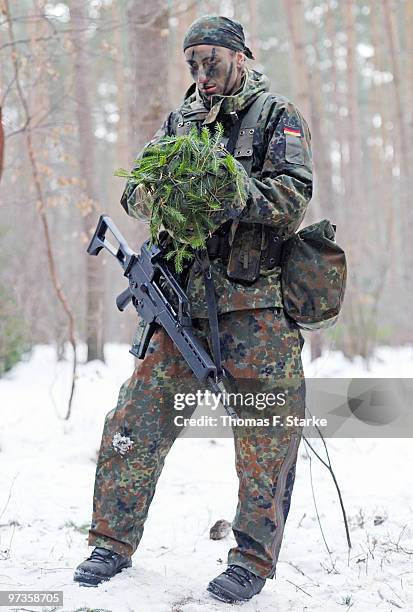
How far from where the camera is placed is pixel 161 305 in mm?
2748

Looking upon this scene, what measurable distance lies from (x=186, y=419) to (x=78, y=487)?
1579 millimetres

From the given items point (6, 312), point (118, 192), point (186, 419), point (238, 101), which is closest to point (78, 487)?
point (186, 419)

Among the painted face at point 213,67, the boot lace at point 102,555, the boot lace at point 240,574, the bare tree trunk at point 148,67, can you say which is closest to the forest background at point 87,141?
the bare tree trunk at point 148,67

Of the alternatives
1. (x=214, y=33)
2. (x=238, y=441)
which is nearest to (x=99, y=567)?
(x=238, y=441)

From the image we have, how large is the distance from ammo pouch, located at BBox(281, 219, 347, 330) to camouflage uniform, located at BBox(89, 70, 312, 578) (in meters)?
0.05

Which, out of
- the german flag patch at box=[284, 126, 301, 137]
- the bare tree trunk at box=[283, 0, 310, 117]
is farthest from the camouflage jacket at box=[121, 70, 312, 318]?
the bare tree trunk at box=[283, 0, 310, 117]

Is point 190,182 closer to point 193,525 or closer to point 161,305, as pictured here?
point 161,305

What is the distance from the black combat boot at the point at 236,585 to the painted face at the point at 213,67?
1.83m

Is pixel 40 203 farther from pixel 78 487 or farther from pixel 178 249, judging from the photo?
pixel 178 249

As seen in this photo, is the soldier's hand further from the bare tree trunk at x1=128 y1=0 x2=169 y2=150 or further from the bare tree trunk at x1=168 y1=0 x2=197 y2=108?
the bare tree trunk at x1=168 y1=0 x2=197 y2=108

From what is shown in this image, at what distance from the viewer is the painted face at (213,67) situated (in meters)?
2.67

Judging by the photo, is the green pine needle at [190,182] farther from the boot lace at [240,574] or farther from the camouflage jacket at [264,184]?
the boot lace at [240,574]

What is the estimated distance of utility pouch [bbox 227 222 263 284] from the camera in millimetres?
2635

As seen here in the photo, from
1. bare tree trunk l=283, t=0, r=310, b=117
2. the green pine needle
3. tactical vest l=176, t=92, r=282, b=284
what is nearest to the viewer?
the green pine needle
